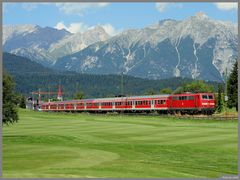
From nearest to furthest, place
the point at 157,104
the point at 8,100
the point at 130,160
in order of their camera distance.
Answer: the point at 130,160
the point at 8,100
the point at 157,104

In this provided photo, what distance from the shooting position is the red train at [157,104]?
209 ft

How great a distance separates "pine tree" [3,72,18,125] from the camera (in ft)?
101

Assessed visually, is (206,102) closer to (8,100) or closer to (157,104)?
(157,104)

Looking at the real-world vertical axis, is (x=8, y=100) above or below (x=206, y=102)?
below

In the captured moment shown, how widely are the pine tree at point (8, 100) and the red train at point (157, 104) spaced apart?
1381 inches

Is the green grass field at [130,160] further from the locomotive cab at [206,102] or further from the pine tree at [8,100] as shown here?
the locomotive cab at [206,102]

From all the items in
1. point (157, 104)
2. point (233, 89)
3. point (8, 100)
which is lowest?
point (8, 100)

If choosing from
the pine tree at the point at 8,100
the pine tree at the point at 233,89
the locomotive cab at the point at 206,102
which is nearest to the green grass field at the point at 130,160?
the pine tree at the point at 8,100

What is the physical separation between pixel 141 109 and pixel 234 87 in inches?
570

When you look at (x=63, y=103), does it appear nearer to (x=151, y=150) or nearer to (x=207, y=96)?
(x=207, y=96)

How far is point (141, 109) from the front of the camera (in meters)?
74.6

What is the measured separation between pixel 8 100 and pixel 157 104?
4045 centimetres

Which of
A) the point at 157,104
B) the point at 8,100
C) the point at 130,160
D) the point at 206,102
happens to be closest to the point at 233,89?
the point at 157,104

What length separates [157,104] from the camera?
7025 centimetres
